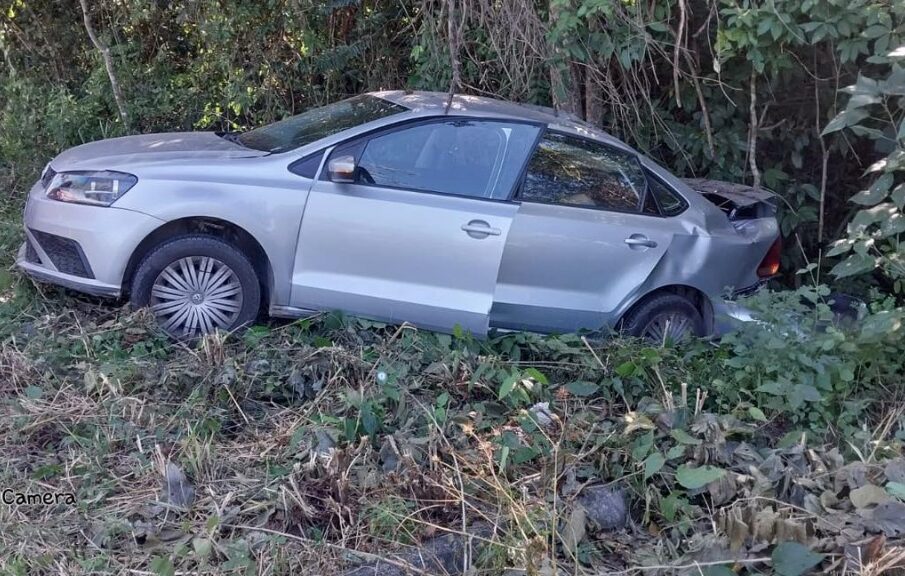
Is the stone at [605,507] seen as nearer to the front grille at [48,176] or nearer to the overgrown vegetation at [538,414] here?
the overgrown vegetation at [538,414]

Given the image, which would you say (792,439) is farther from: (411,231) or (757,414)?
(411,231)

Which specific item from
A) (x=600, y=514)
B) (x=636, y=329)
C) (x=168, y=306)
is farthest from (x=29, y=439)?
(x=636, y=329)

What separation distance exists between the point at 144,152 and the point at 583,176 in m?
2.62

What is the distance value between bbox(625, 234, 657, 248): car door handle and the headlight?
2901 mm

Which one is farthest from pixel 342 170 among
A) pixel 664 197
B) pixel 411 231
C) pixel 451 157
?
pixel 664 197

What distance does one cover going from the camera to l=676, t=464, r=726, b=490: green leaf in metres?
4.02

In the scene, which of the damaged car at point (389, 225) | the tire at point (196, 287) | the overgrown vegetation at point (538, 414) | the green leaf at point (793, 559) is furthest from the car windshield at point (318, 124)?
the green leaf at point (793, 559)

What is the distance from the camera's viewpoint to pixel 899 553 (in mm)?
3514

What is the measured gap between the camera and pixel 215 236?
17.4 feet

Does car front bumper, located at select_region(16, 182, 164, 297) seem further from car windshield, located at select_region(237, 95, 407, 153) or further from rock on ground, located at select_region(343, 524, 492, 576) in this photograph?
rock on ground, located at select_region(343, 524, 492, 576)

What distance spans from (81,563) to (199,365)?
1.42m

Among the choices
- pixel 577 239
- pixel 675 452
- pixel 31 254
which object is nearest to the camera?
pixel 675 452

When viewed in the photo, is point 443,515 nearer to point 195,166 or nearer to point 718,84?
point 195,166

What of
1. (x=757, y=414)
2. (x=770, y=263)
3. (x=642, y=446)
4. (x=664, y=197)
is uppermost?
(x=664, y=197)
